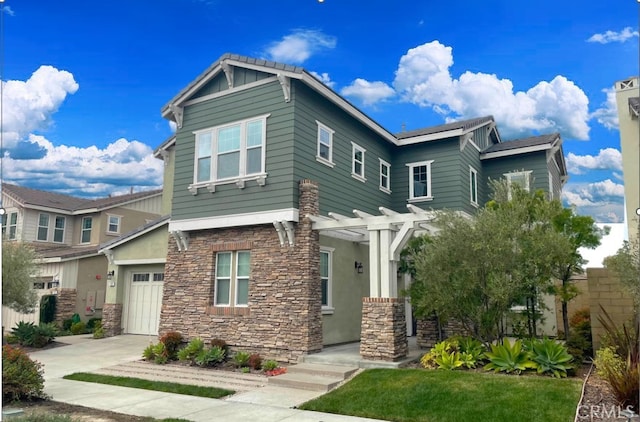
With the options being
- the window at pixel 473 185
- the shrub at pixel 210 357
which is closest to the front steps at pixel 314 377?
the shrub at pixel 210 357

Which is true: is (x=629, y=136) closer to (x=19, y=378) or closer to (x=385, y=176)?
(x=385, y=176)

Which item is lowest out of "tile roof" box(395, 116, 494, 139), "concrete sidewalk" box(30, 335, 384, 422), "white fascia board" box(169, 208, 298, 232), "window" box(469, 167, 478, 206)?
"concrete sidewalk" box(30, 335, 384, 422)

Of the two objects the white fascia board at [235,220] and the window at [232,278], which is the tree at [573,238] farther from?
the window at [232,278]

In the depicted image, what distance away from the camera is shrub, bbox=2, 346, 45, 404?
8.70 meters

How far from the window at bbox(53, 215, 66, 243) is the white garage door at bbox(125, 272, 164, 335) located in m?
10.6

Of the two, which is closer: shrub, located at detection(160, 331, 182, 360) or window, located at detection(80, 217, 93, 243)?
shrub, located at detection(160, 331, 182, 360)

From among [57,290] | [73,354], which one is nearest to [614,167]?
[73,354]

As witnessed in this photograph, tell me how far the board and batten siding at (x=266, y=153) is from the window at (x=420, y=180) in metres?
6.05

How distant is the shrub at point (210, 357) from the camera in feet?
40.8

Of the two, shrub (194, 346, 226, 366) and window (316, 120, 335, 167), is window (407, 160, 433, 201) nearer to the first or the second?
window (316, 120, 335, 167)

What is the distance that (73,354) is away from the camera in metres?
14.9

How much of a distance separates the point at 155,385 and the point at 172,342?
3.12 meters

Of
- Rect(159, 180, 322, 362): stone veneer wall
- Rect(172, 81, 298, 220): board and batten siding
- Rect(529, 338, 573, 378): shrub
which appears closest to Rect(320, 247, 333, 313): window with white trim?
Rect(159, 180, 322, 362): stone veneer wall

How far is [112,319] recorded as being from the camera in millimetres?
18547
